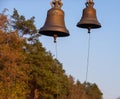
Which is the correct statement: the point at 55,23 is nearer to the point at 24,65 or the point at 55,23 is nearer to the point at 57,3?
the point at 57,3

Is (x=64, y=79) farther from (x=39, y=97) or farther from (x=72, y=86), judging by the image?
(x=39, y=97)

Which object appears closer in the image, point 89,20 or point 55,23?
point 55,23

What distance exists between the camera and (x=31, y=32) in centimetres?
4656

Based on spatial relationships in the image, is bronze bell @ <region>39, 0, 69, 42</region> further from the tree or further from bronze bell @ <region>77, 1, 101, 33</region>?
the tree

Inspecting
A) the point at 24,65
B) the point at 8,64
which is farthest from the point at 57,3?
the point at 24,65

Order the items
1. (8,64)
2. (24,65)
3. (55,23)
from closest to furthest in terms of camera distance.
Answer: (55,23) < (8,64) < (24,65)

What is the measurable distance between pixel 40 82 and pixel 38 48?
371 centimetres

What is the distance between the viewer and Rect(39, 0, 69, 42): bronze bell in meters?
7.44

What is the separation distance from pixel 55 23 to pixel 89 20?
0.72 metres

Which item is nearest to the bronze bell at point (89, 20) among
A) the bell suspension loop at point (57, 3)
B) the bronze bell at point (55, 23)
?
the bronze bell at point (55, 23)

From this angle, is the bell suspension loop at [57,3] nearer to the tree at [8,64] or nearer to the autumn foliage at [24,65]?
the autumn foliage at [24,65]

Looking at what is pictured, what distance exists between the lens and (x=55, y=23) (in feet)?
24.8

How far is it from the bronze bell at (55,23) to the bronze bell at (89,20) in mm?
406

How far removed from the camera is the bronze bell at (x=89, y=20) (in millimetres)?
7793
